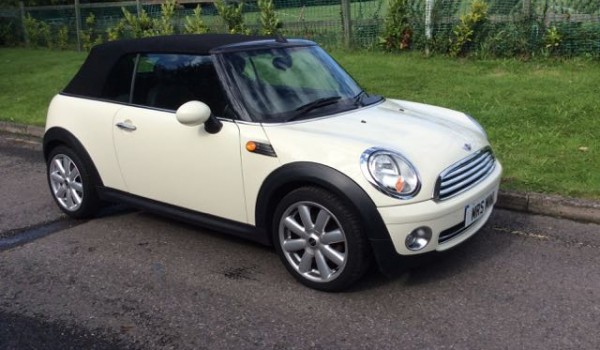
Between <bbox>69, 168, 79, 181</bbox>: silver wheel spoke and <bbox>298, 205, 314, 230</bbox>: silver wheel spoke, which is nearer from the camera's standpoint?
<bbox>298, 205, 314, 230</bbox>: silver wheel spoke

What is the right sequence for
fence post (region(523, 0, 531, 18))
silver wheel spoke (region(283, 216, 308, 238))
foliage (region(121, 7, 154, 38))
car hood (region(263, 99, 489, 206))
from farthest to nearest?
foliage (region(121, 7, 154, 38))
fence post (region(523, 0, 531, 18))
silver wheel spoke (region(283, 216, 308, 238))
car hood (region(263, 99, 489, 206))

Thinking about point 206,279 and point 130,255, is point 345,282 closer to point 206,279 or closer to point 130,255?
point 206,279

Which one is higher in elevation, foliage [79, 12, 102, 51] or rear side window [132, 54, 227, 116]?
foliage [79, 12, 102, 51]

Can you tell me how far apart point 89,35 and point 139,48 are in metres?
13.1

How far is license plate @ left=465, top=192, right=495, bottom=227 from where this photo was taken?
12.1 feet

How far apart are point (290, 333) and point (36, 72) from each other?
1249cm

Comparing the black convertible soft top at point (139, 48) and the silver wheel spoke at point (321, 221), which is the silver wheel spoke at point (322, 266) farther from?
the black convertible soft top at point (139, 48)

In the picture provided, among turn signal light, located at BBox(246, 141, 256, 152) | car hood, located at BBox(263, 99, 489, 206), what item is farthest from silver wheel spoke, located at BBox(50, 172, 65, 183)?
car hood, located at BBox(263, 99, 489, 206)

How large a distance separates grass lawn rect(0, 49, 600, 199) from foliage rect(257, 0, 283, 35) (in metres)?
1.58

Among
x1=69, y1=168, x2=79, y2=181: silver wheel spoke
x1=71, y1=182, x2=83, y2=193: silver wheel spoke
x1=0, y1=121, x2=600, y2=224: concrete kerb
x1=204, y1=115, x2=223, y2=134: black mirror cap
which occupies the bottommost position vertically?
x1=0, y1=121, x2=600, y2=224: concrete kerb

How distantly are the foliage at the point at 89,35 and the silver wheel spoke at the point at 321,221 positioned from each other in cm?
1452

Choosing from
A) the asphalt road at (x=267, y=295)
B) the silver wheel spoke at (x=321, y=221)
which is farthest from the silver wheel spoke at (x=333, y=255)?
the asphalt road at (x=267, y=295)

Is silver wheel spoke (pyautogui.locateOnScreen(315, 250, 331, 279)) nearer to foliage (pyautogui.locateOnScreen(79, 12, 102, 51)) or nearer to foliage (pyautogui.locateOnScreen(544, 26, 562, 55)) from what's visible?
foliage (pyautogui.locateOnScreen(544, 26, 562, 55))

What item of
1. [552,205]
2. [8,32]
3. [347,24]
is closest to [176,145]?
[552,205]
